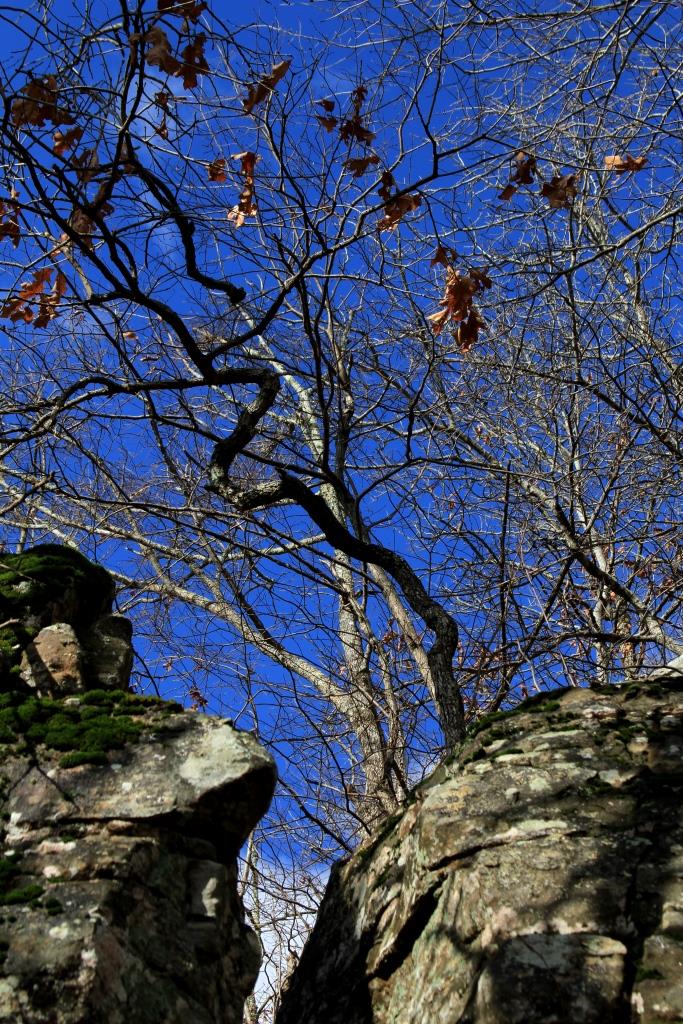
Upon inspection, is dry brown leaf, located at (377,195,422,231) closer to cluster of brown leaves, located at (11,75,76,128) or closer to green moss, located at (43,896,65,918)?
cluster of brown leaves, located at (11,75,76,128)

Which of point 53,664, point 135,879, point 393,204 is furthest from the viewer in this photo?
point 393,204

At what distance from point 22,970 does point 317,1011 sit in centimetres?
132

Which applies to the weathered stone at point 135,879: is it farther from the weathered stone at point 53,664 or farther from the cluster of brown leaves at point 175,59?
the cluster of brown leaves at point 175,59

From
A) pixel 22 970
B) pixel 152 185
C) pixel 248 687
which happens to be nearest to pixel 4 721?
pixel 22 970

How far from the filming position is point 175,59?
3.51 metres

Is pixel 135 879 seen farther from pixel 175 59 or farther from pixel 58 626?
pixel 175 59

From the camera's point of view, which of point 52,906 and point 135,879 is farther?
point 135,879

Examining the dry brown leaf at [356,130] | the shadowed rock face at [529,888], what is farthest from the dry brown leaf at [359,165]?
the shadowed rock face at [529,888]

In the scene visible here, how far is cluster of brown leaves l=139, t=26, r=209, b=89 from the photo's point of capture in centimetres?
337

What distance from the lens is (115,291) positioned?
387cm

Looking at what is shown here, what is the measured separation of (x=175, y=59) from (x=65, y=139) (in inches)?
23.4

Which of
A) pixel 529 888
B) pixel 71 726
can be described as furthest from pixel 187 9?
pixel 529 888

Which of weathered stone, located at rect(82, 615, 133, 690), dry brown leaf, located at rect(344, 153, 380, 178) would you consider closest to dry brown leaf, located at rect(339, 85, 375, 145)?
dry brown leaf, located at rect(344, 153, 380, 178)

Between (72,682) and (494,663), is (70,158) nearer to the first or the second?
(72,682)
